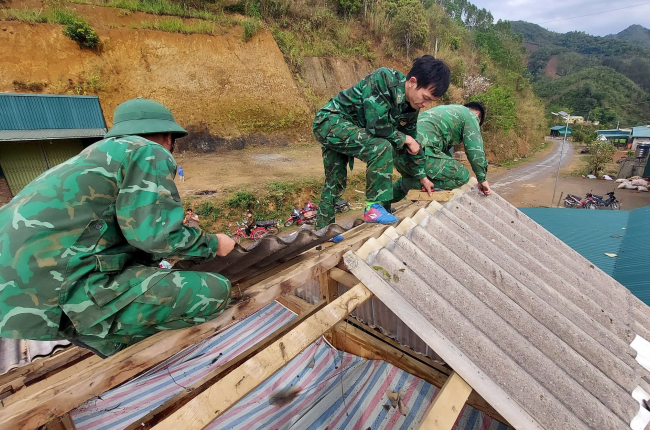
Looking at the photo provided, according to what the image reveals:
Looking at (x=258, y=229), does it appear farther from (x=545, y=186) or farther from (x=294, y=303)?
(x=545, y=186)

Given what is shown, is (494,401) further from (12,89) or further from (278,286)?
(12,89)

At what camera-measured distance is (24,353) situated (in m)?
2.40

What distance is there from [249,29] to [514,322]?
2019 cm

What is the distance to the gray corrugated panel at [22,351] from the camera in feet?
7.56

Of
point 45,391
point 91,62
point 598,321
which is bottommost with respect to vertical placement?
point 598,321

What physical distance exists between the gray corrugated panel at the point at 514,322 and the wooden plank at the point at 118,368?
461 millimetres

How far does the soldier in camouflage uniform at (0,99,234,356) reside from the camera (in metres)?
1.18

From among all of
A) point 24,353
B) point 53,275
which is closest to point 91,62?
point 24,353

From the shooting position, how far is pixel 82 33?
13742mm

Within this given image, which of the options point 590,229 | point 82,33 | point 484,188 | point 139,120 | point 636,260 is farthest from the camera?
point 82,33

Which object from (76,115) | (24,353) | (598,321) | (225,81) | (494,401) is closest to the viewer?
(494,401)

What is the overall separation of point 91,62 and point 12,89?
3200 millimetres

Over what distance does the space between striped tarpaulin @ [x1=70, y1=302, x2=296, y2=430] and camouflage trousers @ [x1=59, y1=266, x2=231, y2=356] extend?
1.38 m

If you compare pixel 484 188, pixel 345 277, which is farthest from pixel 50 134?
pixel 484 188
